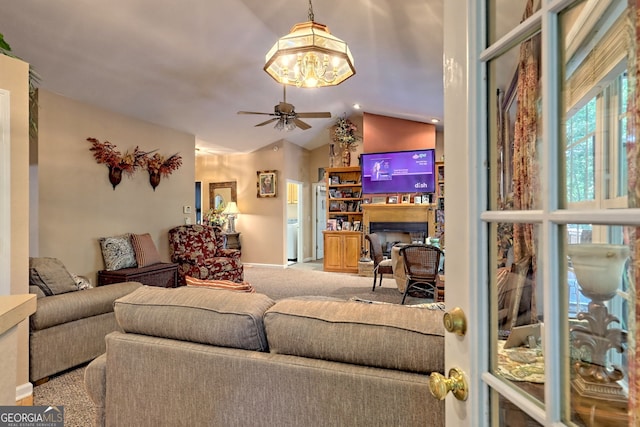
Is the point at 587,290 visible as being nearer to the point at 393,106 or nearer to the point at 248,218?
the point at 393,106

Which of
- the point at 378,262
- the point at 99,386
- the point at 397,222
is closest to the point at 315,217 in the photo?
the point at 397,222

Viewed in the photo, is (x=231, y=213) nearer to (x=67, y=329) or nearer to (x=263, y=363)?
(x=67, y=329)

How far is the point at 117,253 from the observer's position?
4.28 metres

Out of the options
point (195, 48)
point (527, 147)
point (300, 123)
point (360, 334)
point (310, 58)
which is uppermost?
point (195, 48)

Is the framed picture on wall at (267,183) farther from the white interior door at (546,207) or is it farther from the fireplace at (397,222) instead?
the white interior door at (546,207)

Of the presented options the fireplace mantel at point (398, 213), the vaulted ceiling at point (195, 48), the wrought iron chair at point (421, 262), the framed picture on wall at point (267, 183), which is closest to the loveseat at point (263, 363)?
the vaulted ceiling at point (195, 48)

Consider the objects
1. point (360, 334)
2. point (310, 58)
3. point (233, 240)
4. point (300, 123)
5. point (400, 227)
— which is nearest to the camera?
point (360, 334)

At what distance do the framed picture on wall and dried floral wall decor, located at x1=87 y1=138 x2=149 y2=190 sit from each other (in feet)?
9.66

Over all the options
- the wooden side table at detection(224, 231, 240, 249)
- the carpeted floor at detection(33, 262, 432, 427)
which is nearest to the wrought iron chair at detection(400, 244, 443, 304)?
the carpeted floor at detection(33, 262, 432, 427)

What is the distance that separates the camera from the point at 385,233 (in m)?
6.63

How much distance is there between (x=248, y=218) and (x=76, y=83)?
444cm

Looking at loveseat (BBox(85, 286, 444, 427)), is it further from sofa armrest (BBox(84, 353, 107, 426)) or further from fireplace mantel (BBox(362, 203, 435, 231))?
fireplace mantel (BBox(362, 203, 435, 231))

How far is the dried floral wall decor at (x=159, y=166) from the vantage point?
5.00m

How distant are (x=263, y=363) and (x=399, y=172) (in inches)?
215
